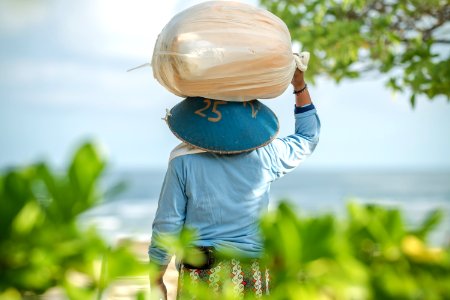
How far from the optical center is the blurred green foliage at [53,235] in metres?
0.81

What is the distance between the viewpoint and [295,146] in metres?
2.84

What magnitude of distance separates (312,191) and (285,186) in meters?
2.09

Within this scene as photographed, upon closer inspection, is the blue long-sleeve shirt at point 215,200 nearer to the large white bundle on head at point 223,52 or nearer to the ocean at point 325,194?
the large white bundle on head at point 223,52

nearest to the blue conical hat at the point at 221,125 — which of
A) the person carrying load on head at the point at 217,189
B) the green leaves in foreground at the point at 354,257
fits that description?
the person carrying load on head at the point at 217,189

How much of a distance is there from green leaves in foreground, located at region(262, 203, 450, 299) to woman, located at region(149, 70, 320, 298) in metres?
1.62

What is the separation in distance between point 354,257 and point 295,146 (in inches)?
78.0

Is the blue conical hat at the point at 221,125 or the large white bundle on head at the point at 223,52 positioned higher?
the large white bundle on head at the point at 223,52

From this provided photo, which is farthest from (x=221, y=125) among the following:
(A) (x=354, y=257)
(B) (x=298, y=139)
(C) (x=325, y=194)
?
(C) (x=325, y=194)

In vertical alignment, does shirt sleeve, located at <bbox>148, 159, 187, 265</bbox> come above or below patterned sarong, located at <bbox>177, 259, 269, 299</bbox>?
above

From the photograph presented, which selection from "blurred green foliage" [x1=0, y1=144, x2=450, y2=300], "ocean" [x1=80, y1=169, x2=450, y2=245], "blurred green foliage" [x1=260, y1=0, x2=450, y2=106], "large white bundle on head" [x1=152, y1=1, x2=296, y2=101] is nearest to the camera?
"blurred green foliage" [x1=0, y1=144, x2=450, y2=300]

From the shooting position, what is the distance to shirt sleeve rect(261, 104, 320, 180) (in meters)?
2.71

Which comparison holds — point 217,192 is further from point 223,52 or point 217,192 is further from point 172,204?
point 223,52

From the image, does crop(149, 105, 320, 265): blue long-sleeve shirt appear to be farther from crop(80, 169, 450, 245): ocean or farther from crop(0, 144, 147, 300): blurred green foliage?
crop(80, 169, 450, 245): ocean

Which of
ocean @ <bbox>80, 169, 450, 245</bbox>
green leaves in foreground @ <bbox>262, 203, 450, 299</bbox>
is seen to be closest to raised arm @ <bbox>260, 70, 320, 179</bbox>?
green leaves in foreground @ <bbox>262, 203, 450, 299</bbox>
